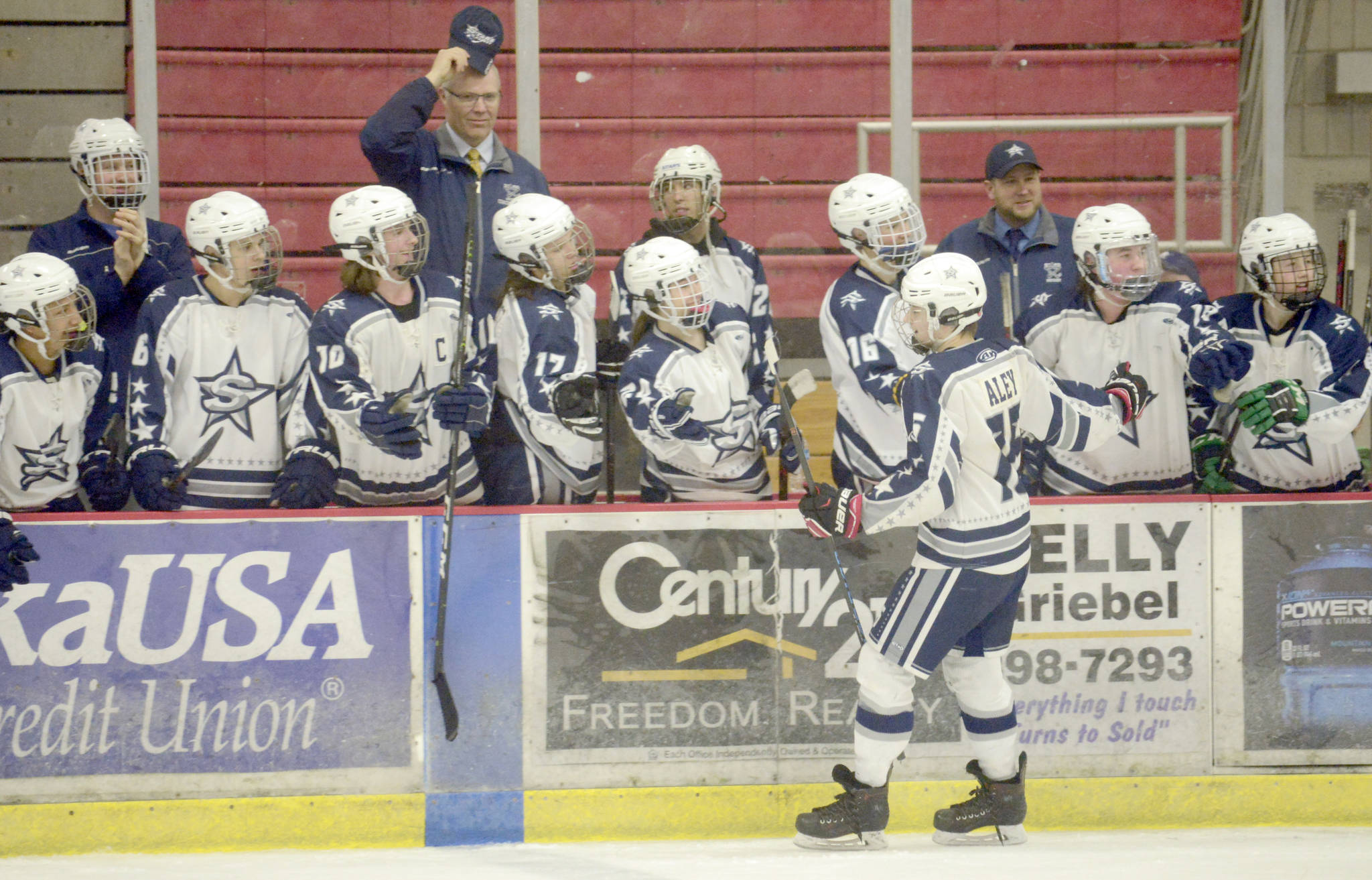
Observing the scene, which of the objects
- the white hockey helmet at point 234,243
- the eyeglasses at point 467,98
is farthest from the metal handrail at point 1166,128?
the white hockey helmet at point 234,243

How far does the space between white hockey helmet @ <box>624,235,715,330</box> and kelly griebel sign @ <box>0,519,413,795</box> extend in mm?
830

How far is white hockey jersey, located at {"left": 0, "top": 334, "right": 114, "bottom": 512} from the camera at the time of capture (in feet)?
11.9

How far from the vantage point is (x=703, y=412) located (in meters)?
3.72

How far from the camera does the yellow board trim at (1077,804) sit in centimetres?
366

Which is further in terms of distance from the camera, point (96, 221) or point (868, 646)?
point (96, 221)

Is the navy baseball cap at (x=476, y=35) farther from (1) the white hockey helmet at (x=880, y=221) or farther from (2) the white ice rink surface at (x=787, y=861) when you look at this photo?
(2) the white ice rink surface at (x=787, y=861)

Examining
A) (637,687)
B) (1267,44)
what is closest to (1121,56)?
(1267,44)

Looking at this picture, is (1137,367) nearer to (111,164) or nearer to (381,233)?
(381,233)

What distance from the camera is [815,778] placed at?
12.1 ft

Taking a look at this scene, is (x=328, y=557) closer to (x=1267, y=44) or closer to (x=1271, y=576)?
(x=1271, y=576)

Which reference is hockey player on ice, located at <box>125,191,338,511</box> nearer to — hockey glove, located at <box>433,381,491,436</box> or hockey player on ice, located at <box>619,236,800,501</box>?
hockey glove, located at <box>433,381,491,436</box>

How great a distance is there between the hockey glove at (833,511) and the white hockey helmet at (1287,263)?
4.39 ft

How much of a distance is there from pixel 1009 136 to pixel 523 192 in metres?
1.66

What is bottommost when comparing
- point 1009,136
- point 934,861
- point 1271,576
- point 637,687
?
point 934,861
